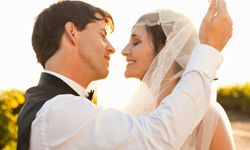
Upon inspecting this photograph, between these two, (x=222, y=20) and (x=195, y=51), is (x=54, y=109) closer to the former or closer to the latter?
(x=195, y=51)

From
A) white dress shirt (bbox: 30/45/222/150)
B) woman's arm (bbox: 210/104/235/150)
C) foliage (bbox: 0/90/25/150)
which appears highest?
white dress shirt (bbox: 30/45/222/150)

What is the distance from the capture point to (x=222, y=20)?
2.44 metres

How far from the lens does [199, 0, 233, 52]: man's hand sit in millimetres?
2441

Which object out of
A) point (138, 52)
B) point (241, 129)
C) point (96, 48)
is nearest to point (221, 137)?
point (138, 52)

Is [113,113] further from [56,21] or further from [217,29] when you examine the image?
[56,21]

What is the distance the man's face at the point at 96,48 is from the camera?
113 inches

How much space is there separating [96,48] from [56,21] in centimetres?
27

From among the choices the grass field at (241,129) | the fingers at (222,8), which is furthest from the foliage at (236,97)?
the fingers at (222,8)

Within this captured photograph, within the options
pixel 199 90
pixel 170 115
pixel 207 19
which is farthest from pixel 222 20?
pixel 170 115

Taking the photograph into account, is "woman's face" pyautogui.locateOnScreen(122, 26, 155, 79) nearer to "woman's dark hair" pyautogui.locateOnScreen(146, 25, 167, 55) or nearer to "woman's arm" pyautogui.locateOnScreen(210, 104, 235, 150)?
"woman's dark hair" pyautogui.locateOnScreen(146, 25, 167, 55)

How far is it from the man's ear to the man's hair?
0.09 feet

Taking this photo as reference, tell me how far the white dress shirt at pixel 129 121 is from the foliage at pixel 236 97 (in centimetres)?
1579

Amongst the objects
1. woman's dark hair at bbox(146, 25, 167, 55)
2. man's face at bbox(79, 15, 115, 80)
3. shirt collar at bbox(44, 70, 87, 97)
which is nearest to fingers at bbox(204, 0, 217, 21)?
man's face at bbox(79, 15, 115, 80)

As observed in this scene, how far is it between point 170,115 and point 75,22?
35.3 inches
